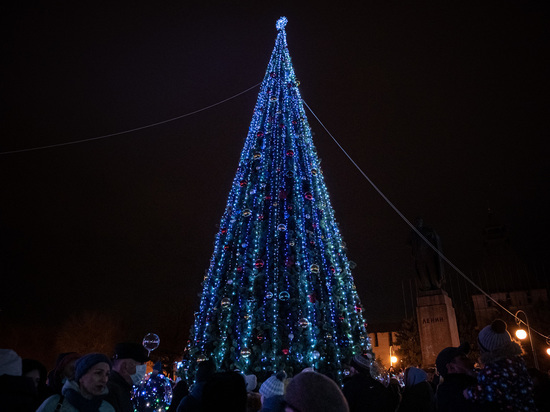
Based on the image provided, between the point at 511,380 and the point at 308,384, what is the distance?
2210mm

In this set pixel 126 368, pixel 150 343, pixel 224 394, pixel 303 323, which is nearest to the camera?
pixel 224 394

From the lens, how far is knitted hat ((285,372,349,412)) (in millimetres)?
1820

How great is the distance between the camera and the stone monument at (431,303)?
437 inches

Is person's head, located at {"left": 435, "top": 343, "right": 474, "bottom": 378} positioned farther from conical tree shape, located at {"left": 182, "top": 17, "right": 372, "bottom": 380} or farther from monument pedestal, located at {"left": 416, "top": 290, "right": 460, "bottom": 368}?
monument pedestal, located at {"left": 416, "top": 290, "right": 460, "bottom": 368}

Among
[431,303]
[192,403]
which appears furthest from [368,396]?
[431,303]

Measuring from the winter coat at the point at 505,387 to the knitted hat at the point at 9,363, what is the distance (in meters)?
3.71

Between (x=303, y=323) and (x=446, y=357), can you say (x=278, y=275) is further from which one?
(x=446, y=357)

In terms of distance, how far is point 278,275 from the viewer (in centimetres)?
829

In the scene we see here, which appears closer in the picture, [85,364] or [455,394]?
[85,364]

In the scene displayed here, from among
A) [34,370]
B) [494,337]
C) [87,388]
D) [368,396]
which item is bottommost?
[368,396]

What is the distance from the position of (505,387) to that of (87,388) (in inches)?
134

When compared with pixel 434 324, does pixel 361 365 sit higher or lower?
lower

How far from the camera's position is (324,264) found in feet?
29.1

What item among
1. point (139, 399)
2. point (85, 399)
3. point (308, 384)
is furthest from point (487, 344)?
point (139, 399)
